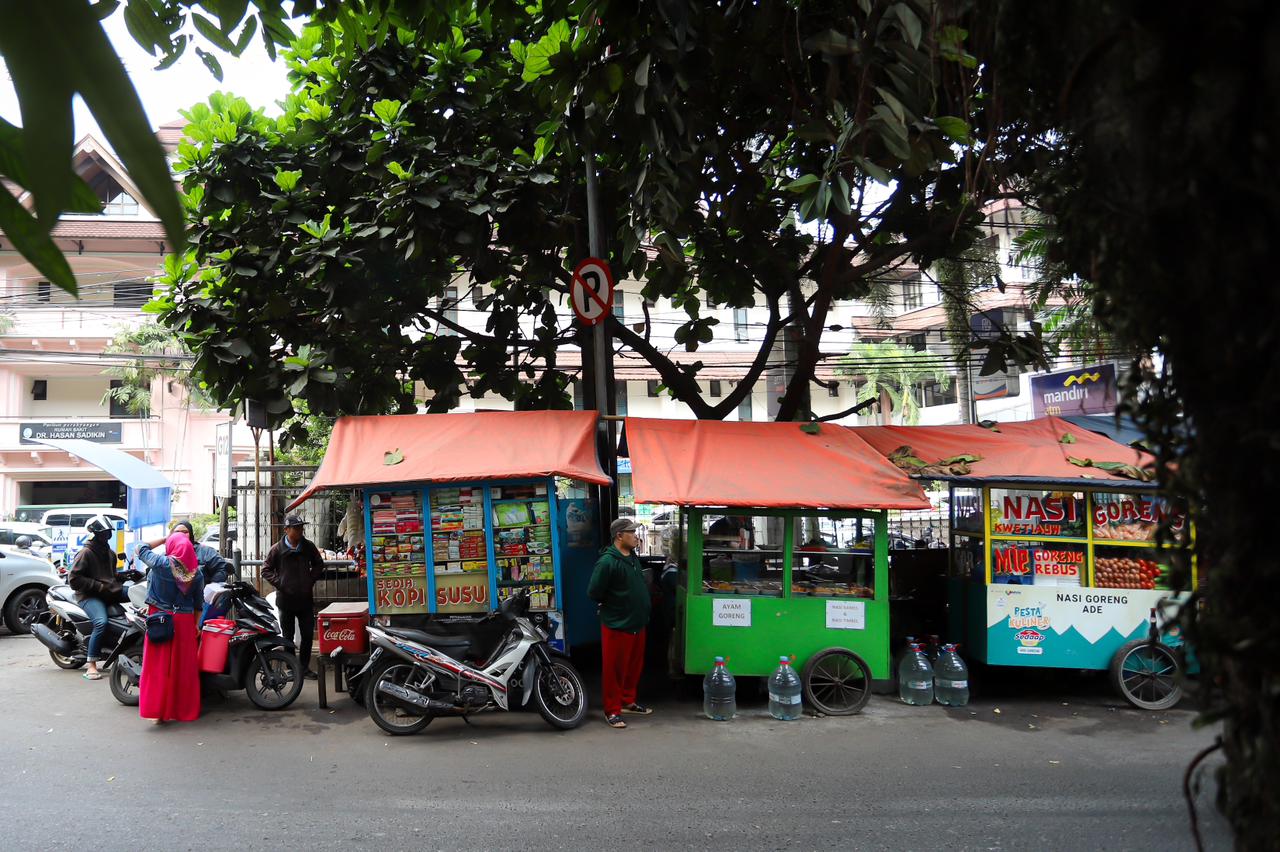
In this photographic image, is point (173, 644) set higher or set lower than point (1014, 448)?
lower

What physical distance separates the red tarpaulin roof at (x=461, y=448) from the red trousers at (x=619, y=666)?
1.37 metres

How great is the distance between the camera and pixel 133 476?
39.4ft

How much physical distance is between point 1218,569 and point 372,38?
9871 mm

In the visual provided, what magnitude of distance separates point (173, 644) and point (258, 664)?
0.81 metres

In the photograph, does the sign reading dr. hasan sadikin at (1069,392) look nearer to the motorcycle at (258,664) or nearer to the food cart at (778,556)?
the food cart at (778,556)

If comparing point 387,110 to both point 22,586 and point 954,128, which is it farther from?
point 22,586

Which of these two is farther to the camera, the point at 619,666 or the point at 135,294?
the point at 135,294

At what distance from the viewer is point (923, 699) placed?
8625mm

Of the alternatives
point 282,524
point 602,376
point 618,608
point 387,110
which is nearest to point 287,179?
point 387,110

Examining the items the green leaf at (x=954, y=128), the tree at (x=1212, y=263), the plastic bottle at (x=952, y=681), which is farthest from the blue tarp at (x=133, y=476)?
the tree at (x=1212, y=263)

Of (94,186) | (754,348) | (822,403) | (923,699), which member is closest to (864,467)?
(923,699)

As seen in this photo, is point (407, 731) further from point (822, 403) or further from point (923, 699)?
point (822, 403)

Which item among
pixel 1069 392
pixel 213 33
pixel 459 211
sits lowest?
pixel 213 33

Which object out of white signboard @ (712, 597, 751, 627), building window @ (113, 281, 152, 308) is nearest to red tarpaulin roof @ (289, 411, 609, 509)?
white signboard @ (712, 597, 751, 627)
